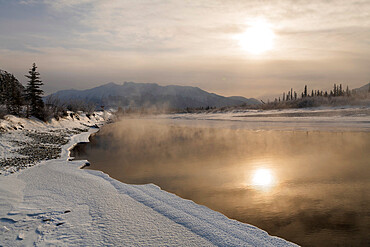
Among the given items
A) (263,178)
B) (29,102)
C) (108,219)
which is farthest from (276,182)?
(29,102)

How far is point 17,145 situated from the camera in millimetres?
18391

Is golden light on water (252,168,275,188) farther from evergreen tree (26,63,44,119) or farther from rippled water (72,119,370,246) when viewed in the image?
evergreen tree (26,63,44,119)

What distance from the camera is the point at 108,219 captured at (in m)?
6.92

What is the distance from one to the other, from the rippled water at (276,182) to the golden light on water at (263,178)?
1.7 inches

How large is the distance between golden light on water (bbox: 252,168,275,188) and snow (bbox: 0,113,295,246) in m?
3.92

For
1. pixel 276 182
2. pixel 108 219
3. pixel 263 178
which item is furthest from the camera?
pixel 263 178

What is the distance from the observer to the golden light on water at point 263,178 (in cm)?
1068

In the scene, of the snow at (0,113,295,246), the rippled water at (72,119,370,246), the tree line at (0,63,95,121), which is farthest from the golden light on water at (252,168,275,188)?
the tree line at (0,63,95,121)

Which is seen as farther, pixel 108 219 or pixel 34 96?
pixel 34 96

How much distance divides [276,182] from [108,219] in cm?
737

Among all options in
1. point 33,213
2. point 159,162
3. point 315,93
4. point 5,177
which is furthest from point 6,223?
point 315,93

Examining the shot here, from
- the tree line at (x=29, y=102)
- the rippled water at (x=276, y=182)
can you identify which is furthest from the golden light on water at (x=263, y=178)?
the tree line at (x=29, y=102)

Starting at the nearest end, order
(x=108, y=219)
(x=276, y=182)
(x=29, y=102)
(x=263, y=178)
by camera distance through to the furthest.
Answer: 1. (x=108, y=219)
2. (x=276, y=182)
3. (x=263, y=178)
4. (x=29, y=102)

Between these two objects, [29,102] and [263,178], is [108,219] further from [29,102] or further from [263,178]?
[29,102]
